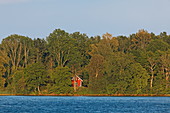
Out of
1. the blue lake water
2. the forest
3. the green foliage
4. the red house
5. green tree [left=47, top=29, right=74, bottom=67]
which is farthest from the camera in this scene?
green tree [left=47, top=29, right=74, bottom=67]

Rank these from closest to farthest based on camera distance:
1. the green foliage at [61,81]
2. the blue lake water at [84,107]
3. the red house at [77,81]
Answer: the blue lake water at [84,107] → the green foliage at [61,81] → the red house at [77,81]

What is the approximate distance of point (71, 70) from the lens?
147625 millimetres

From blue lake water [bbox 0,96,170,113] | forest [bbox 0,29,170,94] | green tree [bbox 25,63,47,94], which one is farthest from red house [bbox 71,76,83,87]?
blue lake water [bbox 0,96,170,113]

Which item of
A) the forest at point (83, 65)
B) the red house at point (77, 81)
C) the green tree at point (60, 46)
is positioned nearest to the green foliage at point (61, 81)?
the forest at point (83, 65)

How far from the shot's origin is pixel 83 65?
152250 millimetres

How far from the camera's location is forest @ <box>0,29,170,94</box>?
130m

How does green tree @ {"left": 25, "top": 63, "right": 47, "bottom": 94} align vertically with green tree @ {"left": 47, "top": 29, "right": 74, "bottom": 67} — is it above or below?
below

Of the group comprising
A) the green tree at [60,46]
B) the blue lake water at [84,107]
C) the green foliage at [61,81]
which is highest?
the green tree at [60,46]

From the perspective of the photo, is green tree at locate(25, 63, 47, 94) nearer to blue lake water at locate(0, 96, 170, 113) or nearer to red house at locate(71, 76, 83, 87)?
red house at locate(71, 76, 83, 87)

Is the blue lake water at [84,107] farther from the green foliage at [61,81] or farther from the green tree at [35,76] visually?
the green tree at [35,76]

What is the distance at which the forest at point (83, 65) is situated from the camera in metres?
130

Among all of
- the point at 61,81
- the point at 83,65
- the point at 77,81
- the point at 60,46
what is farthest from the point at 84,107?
the point at 83,65

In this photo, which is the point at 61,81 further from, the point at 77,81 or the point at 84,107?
the point at 84,107

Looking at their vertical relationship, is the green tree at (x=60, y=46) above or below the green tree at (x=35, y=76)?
above
